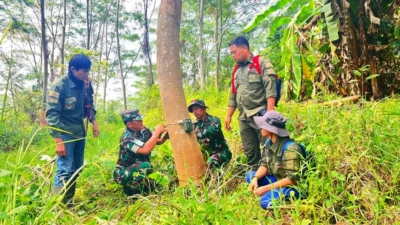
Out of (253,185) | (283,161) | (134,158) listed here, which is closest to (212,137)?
(134,158)

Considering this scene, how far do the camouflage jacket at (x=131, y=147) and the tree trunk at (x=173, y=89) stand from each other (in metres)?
0.65

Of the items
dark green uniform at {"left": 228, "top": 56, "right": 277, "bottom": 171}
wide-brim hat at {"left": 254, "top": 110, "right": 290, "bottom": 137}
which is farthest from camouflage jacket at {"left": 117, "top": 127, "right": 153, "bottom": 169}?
wide-brim hat at {"left": 254, "top": 110, "right": 290, "bottom": 137}

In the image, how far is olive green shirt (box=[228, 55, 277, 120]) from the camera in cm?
306

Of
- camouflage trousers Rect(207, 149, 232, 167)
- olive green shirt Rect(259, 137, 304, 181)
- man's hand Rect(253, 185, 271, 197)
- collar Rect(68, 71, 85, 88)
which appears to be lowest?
man's hand Rect(253, 185, 271, 197)

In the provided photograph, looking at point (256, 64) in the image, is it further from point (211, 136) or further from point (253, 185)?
point (253, 185)

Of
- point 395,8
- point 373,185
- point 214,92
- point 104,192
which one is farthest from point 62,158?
point 214,92

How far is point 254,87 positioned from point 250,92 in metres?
0.07

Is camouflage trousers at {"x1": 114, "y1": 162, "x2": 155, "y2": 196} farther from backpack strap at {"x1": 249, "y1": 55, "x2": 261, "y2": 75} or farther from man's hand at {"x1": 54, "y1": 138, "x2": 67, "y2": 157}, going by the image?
backpack strap at {"x1": 249, "y1": 55, "x2": 261, "y2": 75}

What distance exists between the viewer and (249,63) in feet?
10.7

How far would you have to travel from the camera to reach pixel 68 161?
10.2 feet

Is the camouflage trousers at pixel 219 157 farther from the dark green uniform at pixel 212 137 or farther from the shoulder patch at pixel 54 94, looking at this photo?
the shoulder patch at pixel 54 94

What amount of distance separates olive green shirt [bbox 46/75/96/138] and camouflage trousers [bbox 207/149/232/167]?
1504 millimetres

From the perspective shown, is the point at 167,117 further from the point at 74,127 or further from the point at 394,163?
the point at 394,163

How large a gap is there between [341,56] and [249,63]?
66.1 inches
